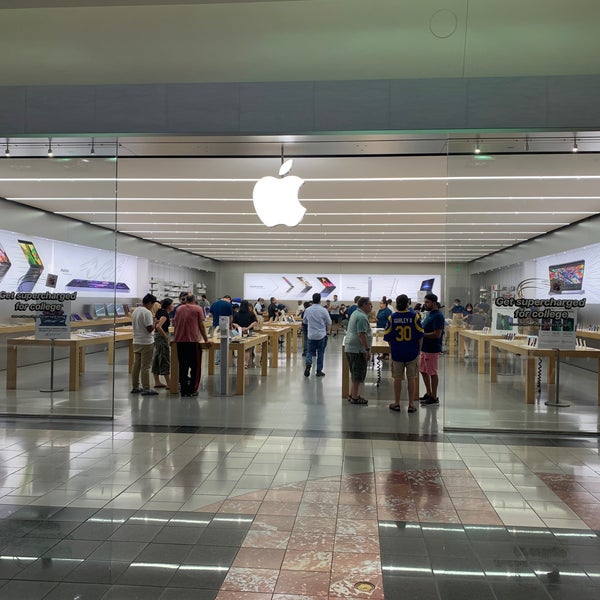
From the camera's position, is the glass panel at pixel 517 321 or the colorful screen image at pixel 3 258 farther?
the colorful screen image at pixel 3 258

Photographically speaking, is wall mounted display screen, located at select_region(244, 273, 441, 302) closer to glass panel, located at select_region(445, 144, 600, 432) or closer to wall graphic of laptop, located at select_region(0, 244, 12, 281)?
glass panel, located at select_region(445, 144, 600, 432)

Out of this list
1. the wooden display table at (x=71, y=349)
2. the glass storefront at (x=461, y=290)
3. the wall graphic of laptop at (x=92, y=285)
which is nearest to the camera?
the glass storefront at (x=461, y=290)

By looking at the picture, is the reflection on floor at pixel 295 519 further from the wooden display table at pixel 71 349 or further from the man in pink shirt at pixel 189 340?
the man in pink shirt at pixel 189 340

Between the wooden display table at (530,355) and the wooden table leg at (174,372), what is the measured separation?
14.9 ft

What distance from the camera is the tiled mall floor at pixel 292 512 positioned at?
279cm

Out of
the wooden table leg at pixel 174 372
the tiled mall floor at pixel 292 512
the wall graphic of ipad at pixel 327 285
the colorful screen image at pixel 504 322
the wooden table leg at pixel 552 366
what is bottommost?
the tiled mall floor at pixel 292 512

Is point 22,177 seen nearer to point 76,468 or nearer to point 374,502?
point 76,468

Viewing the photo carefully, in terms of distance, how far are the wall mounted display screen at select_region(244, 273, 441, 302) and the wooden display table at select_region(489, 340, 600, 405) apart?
2019cm

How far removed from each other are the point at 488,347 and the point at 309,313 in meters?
4.11

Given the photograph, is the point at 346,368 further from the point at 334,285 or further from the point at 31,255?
the point at 334,285

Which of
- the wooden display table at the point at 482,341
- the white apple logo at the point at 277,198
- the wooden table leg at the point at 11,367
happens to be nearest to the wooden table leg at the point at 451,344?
the wooden display table at the point at 482,341

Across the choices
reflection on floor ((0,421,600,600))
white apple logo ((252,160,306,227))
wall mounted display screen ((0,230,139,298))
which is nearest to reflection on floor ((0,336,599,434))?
reflection on floor ((0,421,600,600))

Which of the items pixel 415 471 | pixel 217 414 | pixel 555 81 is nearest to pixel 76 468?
Answer: pixel 217 414

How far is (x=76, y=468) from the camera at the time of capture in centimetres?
468
